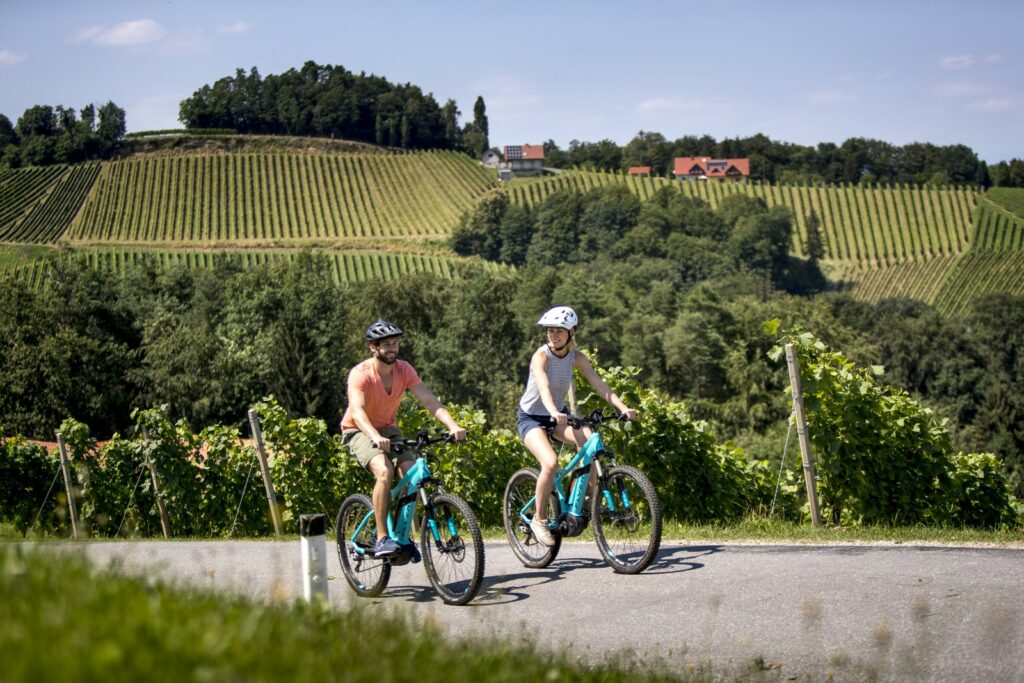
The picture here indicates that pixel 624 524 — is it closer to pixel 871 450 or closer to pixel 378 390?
pixel 378 390

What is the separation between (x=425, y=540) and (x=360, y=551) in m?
0.66

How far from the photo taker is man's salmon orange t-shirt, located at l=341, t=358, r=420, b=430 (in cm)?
815

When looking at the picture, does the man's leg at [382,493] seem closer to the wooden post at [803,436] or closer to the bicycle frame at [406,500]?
the bicycle frame at [406,500]

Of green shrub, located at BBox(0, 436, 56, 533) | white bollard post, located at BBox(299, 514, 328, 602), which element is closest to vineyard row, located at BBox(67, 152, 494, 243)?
green shrub, located at BBox(0, 436, 56, 533)

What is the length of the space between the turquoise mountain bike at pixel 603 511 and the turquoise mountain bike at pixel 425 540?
2.63ft

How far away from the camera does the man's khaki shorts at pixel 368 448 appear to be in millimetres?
8125

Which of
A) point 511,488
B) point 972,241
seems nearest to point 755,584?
point 511,488

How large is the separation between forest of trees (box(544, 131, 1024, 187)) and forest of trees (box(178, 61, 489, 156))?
84.2 feet

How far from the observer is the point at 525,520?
29.6 ft

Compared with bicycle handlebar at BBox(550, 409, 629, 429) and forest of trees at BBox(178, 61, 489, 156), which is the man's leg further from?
forest of trees at BBox(178, 61, 489, 156)

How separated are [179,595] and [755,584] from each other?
15.7 feet

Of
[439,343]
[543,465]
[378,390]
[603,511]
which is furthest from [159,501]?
[439,343]

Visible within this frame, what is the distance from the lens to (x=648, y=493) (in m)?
A: 8.10

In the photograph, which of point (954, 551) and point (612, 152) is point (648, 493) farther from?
point (612, 152)
